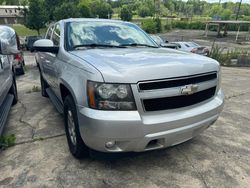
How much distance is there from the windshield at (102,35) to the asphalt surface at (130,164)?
1.49 meters

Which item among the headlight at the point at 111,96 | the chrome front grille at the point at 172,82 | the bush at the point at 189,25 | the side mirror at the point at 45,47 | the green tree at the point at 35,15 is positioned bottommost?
the bush at the point at 189,25

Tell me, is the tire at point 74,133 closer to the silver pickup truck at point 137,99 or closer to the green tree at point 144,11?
the silver pickup truck at point 137,99

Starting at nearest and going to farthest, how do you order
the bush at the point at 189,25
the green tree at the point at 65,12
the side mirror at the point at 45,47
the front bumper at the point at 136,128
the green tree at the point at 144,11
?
the front bumper at the point at 136,128 < the side mirror at the point at 45,47 < the green tree at the point at 65,12 < the bush at the point at 189,25 < the green tree at the point at 144,11

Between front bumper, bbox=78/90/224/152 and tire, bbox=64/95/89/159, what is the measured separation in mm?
224

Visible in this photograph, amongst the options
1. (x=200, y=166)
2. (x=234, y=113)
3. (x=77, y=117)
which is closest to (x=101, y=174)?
(x=77, y=117)

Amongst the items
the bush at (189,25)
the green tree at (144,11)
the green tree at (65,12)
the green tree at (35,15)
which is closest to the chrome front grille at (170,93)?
the green tree at (35,15)

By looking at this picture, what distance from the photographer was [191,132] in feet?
9.20

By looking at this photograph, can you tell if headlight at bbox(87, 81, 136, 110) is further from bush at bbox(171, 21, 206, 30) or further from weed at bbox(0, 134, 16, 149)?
bush at bbox(171, 21, 206, 30)

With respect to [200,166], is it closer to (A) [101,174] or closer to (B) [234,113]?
(A) [101,174]

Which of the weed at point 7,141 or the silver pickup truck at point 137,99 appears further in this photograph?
the weed at point 7,141

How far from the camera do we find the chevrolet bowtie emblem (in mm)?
2627

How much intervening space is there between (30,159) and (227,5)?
533 feet

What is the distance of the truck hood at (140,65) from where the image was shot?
2.42m

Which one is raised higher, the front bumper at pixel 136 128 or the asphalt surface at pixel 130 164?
the front bumper at pixel 136 128
